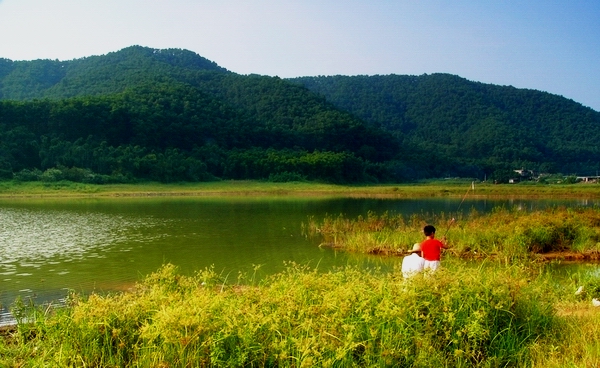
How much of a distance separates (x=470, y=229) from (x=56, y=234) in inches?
653

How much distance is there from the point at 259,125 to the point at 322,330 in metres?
102

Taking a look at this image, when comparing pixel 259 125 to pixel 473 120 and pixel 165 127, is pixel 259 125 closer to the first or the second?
pixel 165 127

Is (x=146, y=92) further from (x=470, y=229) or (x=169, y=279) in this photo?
(x=169, y=279)

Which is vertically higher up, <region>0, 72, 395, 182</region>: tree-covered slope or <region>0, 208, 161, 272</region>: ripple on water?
<region>0, 72, 395, 182</region>: tree-covered slope

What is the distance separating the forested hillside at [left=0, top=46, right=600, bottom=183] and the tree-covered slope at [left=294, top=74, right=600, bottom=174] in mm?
344

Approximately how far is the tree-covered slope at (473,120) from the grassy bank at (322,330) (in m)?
107

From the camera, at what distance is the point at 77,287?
1379 cm

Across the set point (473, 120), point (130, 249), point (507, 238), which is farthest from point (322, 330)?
point (473, 120)

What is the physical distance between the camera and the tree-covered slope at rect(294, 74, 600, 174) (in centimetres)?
12388

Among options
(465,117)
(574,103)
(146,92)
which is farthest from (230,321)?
(574,103)

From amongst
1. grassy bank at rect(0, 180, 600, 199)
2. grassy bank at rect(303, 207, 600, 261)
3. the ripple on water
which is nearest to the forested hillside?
grassy bank at rect(0, 180, 600, 199)

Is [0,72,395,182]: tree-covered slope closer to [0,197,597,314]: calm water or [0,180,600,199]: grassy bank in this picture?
[0,180,600,199]: grassy bank

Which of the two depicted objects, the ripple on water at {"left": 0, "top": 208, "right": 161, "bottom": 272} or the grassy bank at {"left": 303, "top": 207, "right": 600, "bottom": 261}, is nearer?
the grassy bank at {"left": 303, "top": 207, "right": 600, "bottom": 261}

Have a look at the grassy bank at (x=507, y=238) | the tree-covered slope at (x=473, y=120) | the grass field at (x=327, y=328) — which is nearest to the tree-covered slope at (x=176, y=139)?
the tree-covered slope at (x=473, y=120)
